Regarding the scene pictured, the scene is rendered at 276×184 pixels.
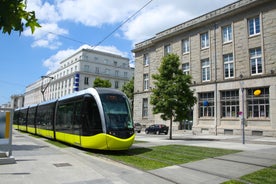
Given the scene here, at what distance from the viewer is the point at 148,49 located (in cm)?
5109

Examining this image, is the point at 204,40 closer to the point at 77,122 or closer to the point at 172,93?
the point at 172,93

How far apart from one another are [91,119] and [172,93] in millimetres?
14172

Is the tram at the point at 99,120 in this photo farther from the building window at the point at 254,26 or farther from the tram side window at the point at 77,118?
the building window at the point at 254,26

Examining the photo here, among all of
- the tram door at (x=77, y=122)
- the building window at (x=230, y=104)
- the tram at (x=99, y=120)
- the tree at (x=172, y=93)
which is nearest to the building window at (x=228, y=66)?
the building window at (x=230, y=104)

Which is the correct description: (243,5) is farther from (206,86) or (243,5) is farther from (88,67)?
(88,67)

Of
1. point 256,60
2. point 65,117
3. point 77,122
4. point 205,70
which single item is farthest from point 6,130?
point 205,70

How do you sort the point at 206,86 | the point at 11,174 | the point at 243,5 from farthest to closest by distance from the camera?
the point at 206,86
the point at 243,5
the point at 11,174

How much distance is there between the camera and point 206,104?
123 feet

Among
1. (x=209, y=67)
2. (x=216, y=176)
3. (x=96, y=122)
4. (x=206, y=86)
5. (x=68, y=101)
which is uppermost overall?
(x=209, y=67)

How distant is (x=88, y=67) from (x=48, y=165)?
7162 centimetres

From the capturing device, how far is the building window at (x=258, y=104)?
102 ft

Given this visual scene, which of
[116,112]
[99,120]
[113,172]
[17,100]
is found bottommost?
[113,172]

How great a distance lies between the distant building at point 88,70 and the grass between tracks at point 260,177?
68.6 m

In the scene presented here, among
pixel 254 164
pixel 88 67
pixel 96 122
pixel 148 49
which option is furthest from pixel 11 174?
pixel 88 67
